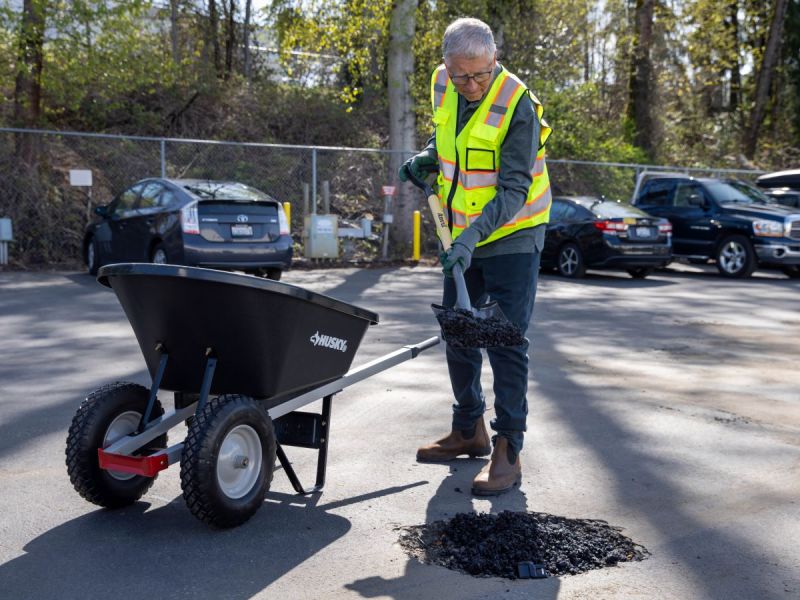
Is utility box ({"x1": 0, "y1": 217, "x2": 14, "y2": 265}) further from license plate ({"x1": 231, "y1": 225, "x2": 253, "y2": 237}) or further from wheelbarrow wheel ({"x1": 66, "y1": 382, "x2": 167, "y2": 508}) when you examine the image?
wheelbarrow wheel ({"x1": 66, "y1": 382, "x2": 167, "y2": 508})

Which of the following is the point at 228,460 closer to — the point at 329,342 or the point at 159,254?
the point at 329,342

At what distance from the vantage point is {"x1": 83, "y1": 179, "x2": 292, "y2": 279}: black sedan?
42.0 ft

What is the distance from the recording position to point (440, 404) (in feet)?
21.2

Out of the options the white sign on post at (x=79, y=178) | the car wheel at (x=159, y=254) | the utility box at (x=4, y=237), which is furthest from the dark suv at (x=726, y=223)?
the utility box at (x=4, y=237)

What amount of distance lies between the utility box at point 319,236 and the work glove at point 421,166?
1231 centimetres

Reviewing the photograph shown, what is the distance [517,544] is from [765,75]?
101 ft

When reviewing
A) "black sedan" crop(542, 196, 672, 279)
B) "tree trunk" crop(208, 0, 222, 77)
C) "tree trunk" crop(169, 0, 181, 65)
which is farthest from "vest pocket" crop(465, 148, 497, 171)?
"tree trunk" crop(208, 0, 222, 77)

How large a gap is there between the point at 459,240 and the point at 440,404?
232 centimetres

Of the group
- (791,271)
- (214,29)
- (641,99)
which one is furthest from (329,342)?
(641,99)

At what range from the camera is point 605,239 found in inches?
625

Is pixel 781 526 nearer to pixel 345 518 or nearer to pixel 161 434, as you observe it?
pixel 345 518

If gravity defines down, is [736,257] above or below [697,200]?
below

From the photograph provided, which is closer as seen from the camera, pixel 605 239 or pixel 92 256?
pixel 92 256

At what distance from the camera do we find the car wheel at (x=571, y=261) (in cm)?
1620
